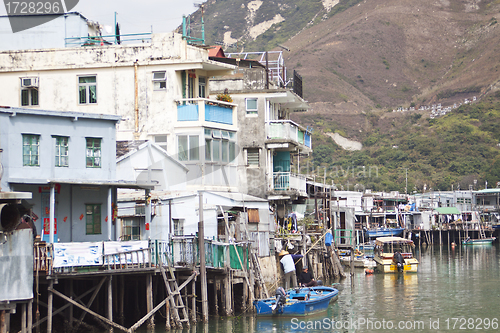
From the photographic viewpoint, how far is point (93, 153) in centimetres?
2969

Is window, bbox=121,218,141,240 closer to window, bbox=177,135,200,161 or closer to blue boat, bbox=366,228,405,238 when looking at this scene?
window, bbox=177,135,200,161

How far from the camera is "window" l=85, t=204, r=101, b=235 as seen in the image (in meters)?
29.9

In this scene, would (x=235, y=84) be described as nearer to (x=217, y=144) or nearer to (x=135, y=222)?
(x=217, y=144)

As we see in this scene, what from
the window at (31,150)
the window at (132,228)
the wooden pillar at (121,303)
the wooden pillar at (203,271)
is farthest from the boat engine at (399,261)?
the window at (31,150)

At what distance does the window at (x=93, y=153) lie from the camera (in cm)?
2956

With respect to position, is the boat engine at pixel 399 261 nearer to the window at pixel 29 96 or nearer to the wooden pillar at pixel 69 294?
the window at pixel 29 96

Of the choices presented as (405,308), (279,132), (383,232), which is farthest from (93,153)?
(383,232)

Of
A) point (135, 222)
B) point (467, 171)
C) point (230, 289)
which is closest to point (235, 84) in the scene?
point (135, 222)

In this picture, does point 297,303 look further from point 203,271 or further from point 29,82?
point 29,82

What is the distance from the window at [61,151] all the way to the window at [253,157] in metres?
17.3

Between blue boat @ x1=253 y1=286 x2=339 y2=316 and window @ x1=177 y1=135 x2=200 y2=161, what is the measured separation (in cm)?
1174

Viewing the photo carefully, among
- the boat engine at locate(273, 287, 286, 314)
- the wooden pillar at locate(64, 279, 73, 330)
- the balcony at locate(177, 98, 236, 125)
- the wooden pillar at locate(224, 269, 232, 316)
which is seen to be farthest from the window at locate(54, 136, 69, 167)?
the balcony at locate(177, 98, 236, 125)

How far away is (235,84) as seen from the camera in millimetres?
45281

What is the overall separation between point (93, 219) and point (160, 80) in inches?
510
